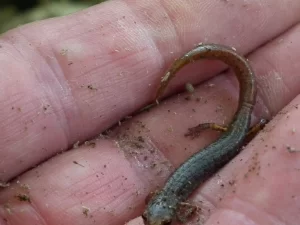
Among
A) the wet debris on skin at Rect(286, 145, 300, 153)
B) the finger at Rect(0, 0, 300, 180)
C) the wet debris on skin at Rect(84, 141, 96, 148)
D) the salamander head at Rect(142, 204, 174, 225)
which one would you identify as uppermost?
the finger at Rect(0, 0, 300, 180)

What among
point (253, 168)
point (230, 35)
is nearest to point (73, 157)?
point (253, 168)

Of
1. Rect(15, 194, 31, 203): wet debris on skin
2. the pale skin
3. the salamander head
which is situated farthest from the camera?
Rect(15, 194, 31, 203): wet debris on skin

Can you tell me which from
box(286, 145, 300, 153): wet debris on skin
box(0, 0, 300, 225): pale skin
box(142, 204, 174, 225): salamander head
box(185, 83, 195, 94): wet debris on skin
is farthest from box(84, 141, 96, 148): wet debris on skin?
box(286, 145, 300, 153): wet debris on skin

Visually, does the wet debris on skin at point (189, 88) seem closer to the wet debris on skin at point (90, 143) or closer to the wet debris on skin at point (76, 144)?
the wet debris on skin at point (90, 143)

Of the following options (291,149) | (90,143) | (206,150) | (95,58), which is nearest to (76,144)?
(90,143)

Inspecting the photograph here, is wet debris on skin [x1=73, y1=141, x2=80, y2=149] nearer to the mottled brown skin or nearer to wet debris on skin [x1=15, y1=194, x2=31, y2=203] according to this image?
wet debris on skin [x1=15, y1=194, x2=31, y2=203]

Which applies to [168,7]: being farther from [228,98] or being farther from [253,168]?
[253,168]
